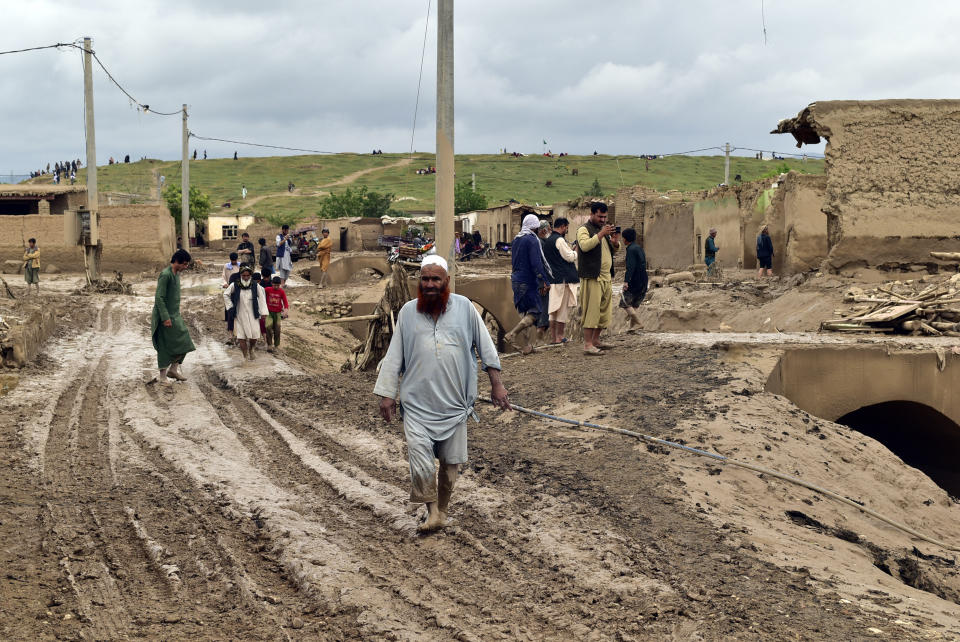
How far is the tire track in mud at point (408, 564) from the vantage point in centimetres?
411

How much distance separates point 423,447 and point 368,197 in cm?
6315

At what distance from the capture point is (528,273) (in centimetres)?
1096

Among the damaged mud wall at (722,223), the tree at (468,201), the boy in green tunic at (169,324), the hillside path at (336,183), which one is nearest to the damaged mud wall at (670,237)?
the damaged mud wall at (722,223)

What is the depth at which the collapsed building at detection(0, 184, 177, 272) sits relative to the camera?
2730 centimetres

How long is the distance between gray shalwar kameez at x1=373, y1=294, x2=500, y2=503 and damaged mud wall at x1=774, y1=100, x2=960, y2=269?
995cm

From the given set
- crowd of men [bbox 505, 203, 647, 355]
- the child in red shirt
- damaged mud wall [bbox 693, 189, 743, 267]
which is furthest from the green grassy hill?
crowd of men [bbox 505, 203, 647, 355]

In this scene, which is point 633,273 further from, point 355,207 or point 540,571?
point 355,207

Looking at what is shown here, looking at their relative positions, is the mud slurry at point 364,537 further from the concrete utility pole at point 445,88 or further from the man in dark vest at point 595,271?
the concrete utility pole at point 445,88

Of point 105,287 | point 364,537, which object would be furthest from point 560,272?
point 105,287

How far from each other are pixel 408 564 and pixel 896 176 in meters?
11.3

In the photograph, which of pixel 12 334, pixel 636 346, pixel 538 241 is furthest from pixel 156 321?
pixel 636 346

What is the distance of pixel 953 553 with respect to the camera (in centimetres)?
625

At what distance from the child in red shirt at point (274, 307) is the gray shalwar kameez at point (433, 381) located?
29.1ft

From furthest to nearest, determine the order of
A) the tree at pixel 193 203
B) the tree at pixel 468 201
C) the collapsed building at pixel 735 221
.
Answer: the tree at pixel 468 201, the tree at pixel 193 203, the collapsed building at pixel 735 221
